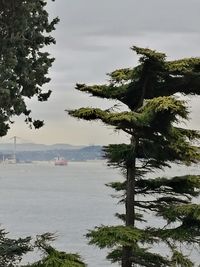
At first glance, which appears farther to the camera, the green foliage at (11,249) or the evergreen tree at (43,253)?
the green foliage at (11,249)

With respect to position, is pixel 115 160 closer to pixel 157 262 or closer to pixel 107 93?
pixel 107 93

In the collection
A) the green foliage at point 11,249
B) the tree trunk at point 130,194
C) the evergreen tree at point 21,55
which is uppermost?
the evergreen tree at point 21,55

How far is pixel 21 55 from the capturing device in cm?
1627

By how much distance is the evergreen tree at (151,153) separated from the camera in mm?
13258

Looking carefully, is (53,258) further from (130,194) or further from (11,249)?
(130,194)

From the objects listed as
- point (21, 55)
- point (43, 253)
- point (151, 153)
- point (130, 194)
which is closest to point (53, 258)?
point (43, 253)

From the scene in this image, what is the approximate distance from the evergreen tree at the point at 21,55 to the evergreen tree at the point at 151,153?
1943 mm

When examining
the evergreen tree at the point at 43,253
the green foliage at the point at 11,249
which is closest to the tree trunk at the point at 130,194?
the evergreen tree at the point at 43,253

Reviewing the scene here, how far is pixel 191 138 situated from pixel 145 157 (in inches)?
48.7

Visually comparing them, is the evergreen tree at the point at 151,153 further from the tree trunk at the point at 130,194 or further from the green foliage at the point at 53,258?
the green foliage at the point at 53,258

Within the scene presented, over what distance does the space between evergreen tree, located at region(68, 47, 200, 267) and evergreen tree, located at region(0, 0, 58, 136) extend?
1.94 metres

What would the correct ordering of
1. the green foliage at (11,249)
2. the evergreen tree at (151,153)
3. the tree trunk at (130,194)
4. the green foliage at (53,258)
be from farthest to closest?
1. the tree trunk at (130,194)
2. the green foliage at (11,249)
3. the evergreen tree at (151,153)
4. the green foliage at (53,258)

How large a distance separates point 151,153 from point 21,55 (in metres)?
4.80

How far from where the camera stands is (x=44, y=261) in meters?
12.9
